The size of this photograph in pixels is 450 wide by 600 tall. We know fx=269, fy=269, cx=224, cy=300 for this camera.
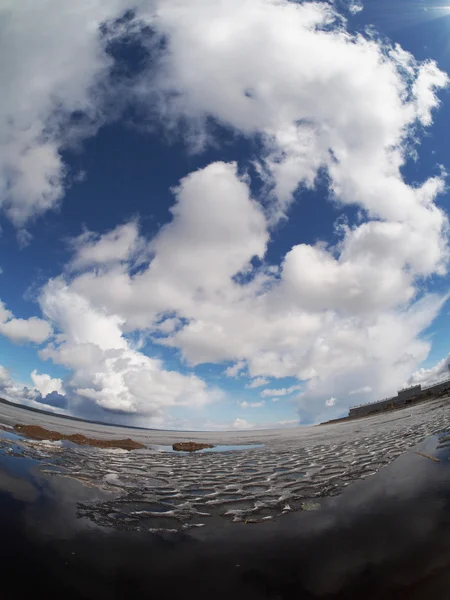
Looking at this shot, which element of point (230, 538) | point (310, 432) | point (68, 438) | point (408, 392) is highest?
point (230, 538)

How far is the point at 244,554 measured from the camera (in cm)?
589

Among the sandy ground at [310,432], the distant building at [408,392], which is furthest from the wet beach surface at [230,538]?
the distant building at [408,392]

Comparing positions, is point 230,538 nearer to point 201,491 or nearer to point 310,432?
point 201,491

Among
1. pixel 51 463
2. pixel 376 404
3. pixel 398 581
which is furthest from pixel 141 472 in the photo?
pixel 376 404

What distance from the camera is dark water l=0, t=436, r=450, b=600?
4.75 meters

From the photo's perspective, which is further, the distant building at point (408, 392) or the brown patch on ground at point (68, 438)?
the distant building at point (408, 392)

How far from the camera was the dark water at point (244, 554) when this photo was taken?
475cm

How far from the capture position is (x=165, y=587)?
16.1 ft

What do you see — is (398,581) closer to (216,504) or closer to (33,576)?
(216,504)

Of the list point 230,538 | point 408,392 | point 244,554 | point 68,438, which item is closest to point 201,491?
point 230,538

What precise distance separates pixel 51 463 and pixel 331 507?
14.1 meters

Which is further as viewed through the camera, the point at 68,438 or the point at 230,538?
the point at 68,438

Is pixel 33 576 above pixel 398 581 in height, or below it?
above

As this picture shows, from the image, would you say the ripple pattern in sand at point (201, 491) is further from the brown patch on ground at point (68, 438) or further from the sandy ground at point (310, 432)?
the sandy ground at point (310, 432)
